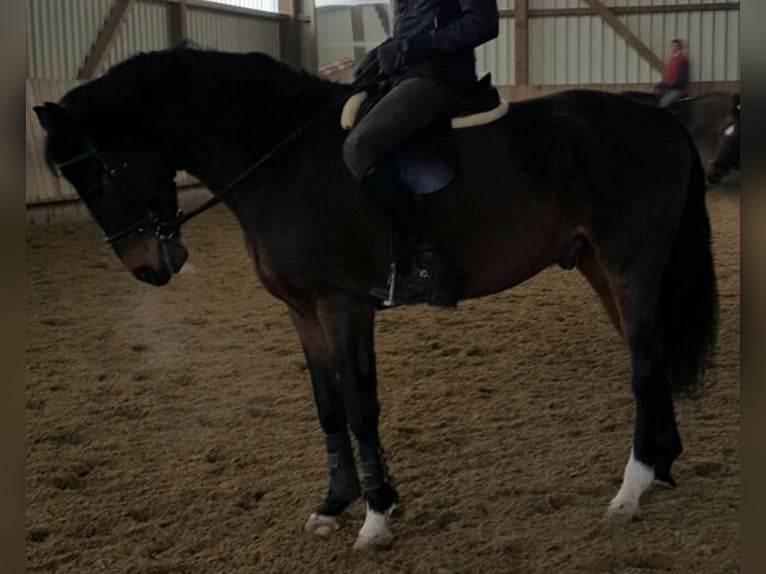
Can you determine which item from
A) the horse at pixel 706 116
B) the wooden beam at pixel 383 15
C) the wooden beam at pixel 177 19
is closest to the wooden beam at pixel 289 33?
the wooden beam at pixel 383 15

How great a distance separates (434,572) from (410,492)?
600 mm

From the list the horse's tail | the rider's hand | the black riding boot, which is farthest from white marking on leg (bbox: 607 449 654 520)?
the rider's hand

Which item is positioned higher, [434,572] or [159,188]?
[159,188]

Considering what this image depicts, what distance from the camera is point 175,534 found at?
2879 millimetres

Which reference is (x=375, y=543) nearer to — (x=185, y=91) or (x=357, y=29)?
(x=185, y=91)

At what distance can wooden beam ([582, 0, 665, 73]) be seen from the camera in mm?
13969

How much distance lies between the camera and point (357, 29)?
15664 mm

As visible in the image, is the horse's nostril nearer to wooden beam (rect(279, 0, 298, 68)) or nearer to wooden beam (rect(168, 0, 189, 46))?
wooden beam (rect(168, 0, 189, 46))

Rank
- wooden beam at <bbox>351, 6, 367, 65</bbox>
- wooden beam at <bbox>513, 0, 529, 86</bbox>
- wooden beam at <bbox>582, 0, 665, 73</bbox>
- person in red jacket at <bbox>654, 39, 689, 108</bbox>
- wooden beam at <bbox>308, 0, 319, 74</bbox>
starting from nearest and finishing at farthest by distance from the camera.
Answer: person in red jacket at <bbox>654, 39, 689, 108</bbox>, wooden beam at <bbox>582, 0, 665, 73</bbox>, wooden beam at <bbox>513, 0, 529, 86</bbox>, wooden beam at <bbox>308, 0, 319, 74</bbox>, wooden beam at <bbox>351, 6, 367, 65</bbox>

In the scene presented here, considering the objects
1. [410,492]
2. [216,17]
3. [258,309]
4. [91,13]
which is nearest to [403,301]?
[410,492]

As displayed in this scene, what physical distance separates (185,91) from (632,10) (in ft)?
42.1

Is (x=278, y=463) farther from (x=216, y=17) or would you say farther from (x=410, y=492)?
(x=216, y=17)

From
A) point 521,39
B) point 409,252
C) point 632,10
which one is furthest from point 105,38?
point 409,252

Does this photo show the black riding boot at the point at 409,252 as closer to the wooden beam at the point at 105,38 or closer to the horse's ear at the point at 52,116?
the horse's ear at the point at 52,116
